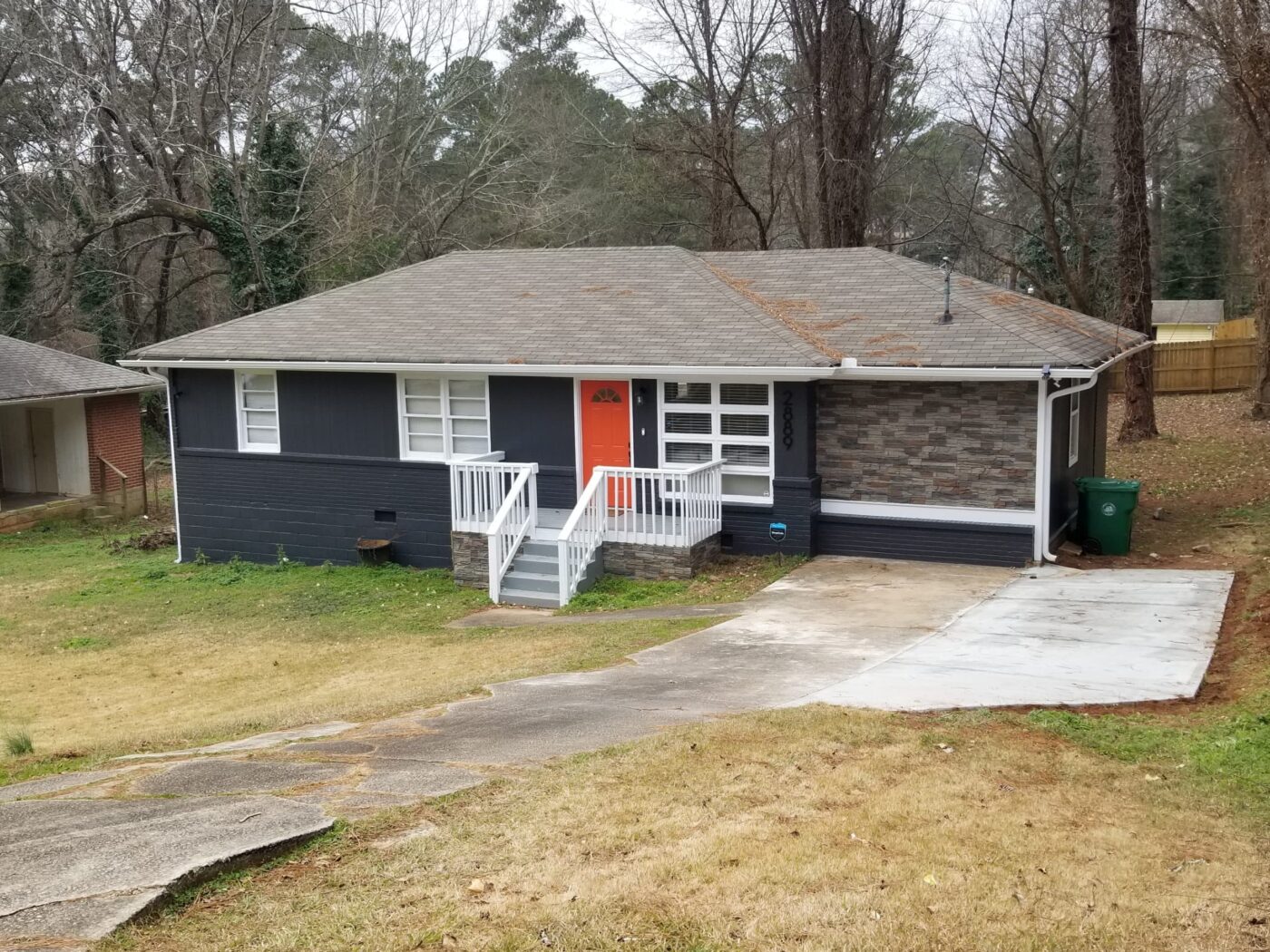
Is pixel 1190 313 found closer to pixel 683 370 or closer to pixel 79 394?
pixel 683 370

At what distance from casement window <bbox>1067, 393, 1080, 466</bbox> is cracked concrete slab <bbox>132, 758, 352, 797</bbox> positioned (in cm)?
1195

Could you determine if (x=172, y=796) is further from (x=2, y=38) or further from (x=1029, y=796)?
(x=2, y=38)

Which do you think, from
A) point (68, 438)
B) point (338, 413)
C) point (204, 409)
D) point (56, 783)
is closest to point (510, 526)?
point (338, 413)

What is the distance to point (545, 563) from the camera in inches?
616

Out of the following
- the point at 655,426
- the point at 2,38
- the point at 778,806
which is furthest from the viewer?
the point at 2,38

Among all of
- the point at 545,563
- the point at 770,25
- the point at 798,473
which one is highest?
the point at 770,25

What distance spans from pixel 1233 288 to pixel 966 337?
3592 cm

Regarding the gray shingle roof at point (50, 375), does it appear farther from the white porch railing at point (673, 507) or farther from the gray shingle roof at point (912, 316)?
the gray shingle roof at point (912, 316)

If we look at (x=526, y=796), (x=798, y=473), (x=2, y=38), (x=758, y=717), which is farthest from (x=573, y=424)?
(x=2, y=38)

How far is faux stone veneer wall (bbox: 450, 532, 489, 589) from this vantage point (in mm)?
16172

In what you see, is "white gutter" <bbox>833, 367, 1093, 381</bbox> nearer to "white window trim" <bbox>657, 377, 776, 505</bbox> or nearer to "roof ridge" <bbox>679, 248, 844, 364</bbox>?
"roof ridge" <bbox>679, 248, 844, 364</bbox>

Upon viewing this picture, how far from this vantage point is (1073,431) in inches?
656

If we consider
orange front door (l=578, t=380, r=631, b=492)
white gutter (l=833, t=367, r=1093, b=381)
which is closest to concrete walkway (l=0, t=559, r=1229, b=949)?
white gutter (l=833, t=367, r=1093, b=381)

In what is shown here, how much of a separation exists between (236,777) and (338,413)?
11577 mm
